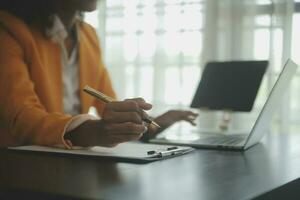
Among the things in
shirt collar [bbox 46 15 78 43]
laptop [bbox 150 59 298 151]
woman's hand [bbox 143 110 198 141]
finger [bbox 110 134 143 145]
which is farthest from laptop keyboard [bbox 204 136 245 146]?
shirt collar [bbox 46 15 78 43]

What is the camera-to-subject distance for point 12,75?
121 centimetres

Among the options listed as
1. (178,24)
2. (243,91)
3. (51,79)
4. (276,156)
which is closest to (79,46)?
(51,79)

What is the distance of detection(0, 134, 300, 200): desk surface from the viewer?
0.65 m

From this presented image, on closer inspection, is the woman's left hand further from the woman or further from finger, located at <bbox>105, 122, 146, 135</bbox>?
finger, located at <bbox>105, 122, 146, 135</bbox>

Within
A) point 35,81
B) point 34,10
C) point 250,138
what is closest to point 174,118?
point 250,138

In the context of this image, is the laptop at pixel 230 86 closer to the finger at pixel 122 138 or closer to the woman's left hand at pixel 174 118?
the woman's left hand at pixel 174 118

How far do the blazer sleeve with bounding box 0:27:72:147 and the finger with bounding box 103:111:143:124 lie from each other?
0.13m

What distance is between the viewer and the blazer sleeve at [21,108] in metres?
1.04

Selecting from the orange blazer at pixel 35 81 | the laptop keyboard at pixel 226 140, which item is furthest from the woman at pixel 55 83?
the laptop keyboard at pixel 226 140

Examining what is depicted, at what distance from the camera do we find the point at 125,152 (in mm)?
982

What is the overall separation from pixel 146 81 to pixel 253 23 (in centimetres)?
72

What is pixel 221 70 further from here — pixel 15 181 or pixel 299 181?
pixel 15 181

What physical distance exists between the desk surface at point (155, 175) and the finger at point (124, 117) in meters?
0.08

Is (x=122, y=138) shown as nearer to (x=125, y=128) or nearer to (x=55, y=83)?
(x=125, y=128)
